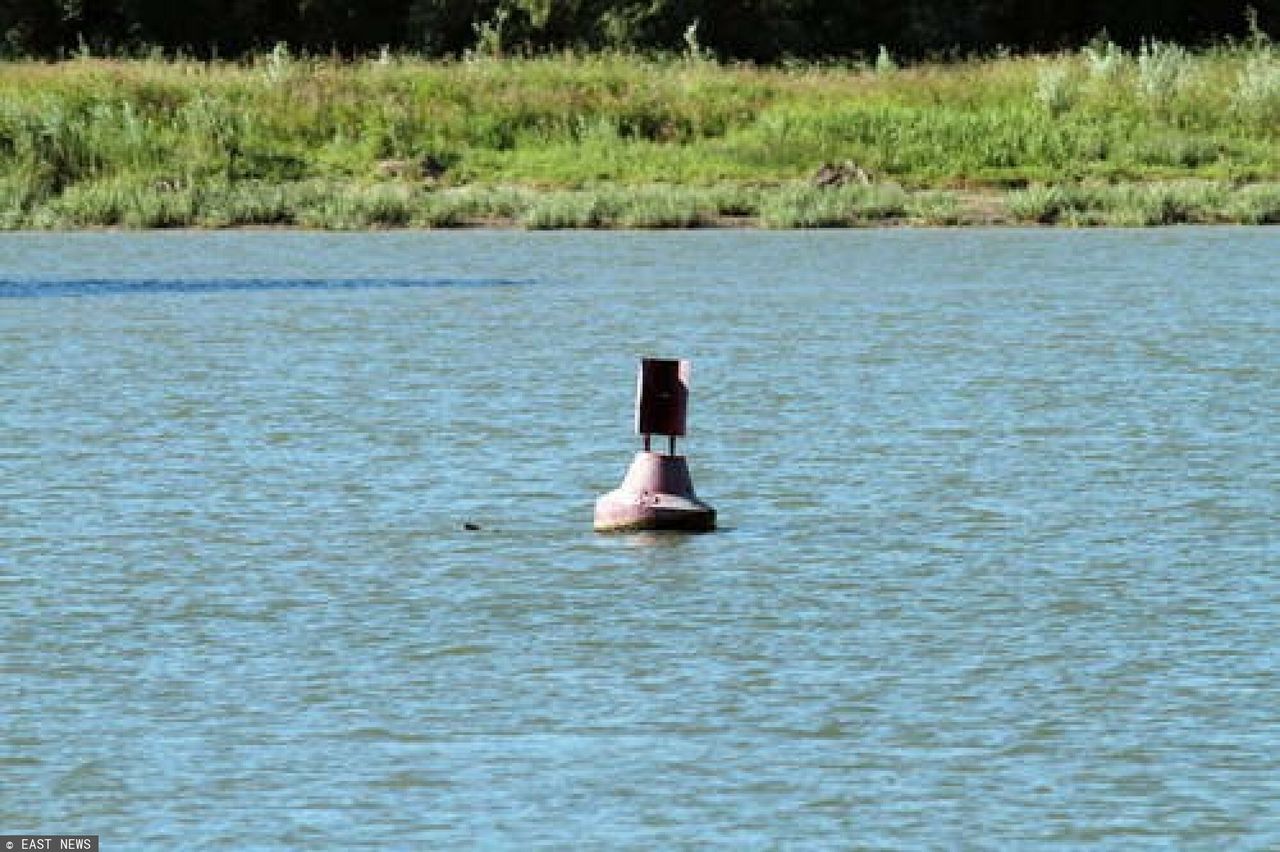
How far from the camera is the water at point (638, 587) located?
9.87 metres

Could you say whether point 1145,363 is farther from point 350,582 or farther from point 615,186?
point 615,186

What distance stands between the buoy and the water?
16 centimetres

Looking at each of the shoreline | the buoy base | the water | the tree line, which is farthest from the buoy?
the tree line

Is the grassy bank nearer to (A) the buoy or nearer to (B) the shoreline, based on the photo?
(B) the shoreline

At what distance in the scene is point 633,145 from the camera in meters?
47.6

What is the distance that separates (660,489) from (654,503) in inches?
3.9

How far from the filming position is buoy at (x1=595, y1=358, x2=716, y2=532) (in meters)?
15.6

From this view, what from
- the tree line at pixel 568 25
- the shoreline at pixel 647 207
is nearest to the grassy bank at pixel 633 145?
the shoreline at pixel 647 207

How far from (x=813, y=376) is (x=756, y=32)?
174 feet

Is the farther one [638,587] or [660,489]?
[660,489]

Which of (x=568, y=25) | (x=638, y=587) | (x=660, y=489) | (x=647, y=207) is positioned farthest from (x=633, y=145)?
(x=638, y=587)

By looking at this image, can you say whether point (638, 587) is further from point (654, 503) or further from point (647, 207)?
point (647, 207)

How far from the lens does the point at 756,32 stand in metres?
75.8

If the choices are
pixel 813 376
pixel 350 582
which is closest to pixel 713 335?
pixel 813 376
